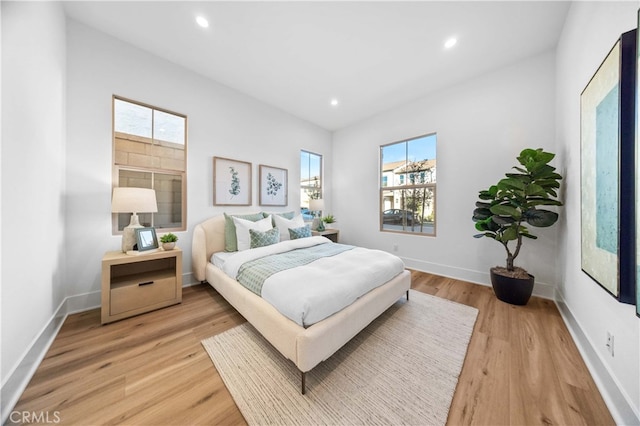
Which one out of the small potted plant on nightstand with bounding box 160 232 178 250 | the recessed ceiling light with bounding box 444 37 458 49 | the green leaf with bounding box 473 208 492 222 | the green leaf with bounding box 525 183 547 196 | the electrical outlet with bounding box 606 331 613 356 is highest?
the recessed ceiling light with bounding box 444 37 458 49

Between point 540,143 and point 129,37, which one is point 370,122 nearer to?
point 540,143

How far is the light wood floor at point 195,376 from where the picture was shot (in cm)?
114

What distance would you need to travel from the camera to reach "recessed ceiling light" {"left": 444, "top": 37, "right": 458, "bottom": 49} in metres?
2.38

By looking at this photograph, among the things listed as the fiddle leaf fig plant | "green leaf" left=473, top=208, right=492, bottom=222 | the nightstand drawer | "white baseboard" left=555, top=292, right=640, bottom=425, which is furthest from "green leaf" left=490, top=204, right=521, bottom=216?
the nightstand drawer

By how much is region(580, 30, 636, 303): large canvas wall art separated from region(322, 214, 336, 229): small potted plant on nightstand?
11.9ft

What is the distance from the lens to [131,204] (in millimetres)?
2117

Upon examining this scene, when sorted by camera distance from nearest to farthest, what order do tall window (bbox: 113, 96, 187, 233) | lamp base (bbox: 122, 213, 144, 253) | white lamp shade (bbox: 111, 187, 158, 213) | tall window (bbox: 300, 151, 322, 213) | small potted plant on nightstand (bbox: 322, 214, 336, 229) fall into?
white lamp shade (bbox: 111, 187, 158, 213)
lamp base (bbox: 122, 213, 144, 253)
tall window (bbox: 113, 96, 187, 233)
tall window (bbox: 300, 151, 322, 213)
small potted plant on nightstand (bbox: 322, 214, 336, 229)

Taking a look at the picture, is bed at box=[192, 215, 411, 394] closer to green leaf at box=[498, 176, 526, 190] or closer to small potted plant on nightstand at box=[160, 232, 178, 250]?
small potted plant on nightstand at box=[160, 232, 178, 250]

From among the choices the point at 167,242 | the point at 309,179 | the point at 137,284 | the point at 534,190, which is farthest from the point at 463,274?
the point at 137,284

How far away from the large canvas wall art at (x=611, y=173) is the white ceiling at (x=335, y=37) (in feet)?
4.22

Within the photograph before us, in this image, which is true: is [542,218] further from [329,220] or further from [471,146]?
[329,220]

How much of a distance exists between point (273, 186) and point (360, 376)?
3.20 m

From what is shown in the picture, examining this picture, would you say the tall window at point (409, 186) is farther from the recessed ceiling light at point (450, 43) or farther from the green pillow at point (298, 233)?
the green pillow at point (298, 233)

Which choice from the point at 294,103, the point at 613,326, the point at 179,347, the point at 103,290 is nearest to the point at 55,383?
the point at 179,347
